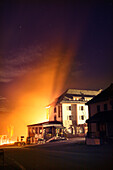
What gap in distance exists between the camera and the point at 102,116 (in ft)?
98.9

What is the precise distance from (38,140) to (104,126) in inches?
568

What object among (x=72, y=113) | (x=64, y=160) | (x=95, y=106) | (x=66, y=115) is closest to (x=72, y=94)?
(x=72, y=113)

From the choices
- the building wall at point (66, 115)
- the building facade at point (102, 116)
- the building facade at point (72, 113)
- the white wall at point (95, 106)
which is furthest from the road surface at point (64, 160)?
the building wall at point (66, 115)

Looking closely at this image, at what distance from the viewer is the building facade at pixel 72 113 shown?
51219mm

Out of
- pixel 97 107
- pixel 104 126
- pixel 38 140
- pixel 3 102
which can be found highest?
pixel 3 102

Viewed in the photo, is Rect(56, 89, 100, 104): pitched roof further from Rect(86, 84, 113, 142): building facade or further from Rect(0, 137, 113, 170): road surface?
Rect(0, 137, 113, 170): road surface

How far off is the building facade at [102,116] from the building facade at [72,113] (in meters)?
14.4

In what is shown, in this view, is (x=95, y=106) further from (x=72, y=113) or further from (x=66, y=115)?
(x=72, y=113)

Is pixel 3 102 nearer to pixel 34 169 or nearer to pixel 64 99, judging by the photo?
pixel 64 99

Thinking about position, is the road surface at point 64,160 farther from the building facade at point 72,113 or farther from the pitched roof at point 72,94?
A: the pitched roof at point 72,94

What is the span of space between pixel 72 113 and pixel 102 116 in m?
23.4

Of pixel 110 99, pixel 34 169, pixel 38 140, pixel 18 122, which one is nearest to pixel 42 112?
pixel 18 122

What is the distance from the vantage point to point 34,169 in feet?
37.8

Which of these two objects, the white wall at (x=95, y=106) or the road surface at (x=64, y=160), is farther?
the white wall at (x=95, y=106)
